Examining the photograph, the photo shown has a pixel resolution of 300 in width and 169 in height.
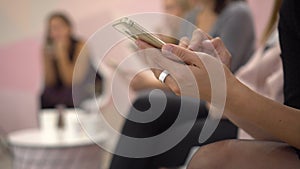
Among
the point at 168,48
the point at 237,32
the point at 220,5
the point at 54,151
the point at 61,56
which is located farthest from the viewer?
the point at 61,56

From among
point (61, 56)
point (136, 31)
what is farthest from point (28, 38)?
point (136, 31)

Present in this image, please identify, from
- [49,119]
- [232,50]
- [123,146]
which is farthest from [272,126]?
[49,119]

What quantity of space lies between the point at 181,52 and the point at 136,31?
7cm

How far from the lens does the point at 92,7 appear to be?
2502mm

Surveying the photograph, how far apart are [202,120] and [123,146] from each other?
238 mm

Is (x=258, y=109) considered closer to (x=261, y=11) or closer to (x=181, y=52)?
(x=181, y=52)

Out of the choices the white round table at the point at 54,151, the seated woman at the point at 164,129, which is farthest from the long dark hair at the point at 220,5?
the white round table at the point at 54,151

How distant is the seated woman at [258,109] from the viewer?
1.90 feet

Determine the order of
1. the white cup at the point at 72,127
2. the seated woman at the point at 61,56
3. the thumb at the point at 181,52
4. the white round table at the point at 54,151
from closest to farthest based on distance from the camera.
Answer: the thumb at the point at 181,52, the white round table at the point at 54,151, the white cup at the point at 72,127, the seated woman at the point at 61,56

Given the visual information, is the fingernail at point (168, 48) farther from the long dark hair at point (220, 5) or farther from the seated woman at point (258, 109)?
the long dark hair at point (220, 5)

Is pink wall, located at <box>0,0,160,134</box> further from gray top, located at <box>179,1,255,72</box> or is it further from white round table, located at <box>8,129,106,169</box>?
gray top, located at <box>179,1,255,72</box>

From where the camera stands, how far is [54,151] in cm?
162

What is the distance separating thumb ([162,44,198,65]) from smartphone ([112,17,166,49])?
0.05 feet

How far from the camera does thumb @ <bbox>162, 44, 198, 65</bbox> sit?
568 millimetres
